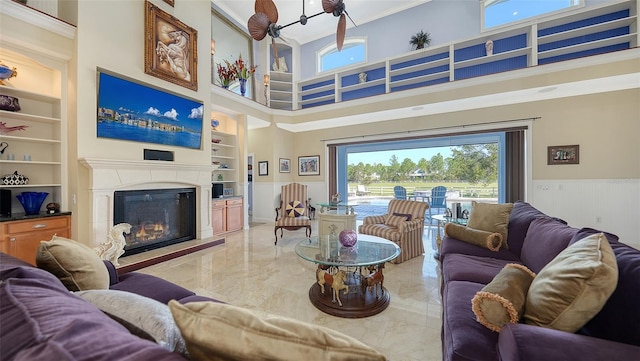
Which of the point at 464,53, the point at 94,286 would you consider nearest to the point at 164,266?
the point at 94,286

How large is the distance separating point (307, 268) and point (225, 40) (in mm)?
5737

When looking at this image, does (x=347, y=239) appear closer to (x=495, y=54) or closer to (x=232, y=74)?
(x=232, y=74)

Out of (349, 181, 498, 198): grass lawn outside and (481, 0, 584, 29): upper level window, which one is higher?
(481, 0, 584, 29): upper level window

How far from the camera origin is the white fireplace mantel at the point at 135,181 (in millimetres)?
3145

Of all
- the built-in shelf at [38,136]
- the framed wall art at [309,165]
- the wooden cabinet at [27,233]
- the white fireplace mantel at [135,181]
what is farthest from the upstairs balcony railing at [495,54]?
the wooden cabinet at [27,233]

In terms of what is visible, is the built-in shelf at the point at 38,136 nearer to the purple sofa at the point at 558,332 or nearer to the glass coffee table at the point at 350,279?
the glass coffee table at the point at 350,279

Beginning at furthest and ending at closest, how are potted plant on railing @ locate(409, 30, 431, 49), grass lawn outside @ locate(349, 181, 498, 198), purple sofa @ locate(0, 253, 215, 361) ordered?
grass lawn outside @ locate(349, 181, 498, 198) < potted plant on railing @ locate(409, 30, 431, 49) < purple sofa @ locate(0, 253, 215, 361)

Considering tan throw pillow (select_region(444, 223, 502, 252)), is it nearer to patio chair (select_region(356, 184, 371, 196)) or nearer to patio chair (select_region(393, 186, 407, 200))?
patio chair (select_region(393, 186, 407, 200))

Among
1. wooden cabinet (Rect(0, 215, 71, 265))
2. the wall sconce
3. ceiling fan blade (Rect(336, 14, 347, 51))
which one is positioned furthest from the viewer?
the wall sconce

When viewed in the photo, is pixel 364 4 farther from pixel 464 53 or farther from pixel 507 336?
pixel 507 336

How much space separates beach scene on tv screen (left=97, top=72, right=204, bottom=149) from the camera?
3.29 metres

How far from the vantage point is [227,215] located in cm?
517

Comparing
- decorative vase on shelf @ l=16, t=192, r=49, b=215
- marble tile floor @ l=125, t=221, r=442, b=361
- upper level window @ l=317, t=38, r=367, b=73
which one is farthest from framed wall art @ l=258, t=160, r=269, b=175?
decorative vase on shelf @ l=16, t=192, r=49, b=215

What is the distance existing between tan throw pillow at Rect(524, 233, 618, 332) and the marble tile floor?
2.85ft
